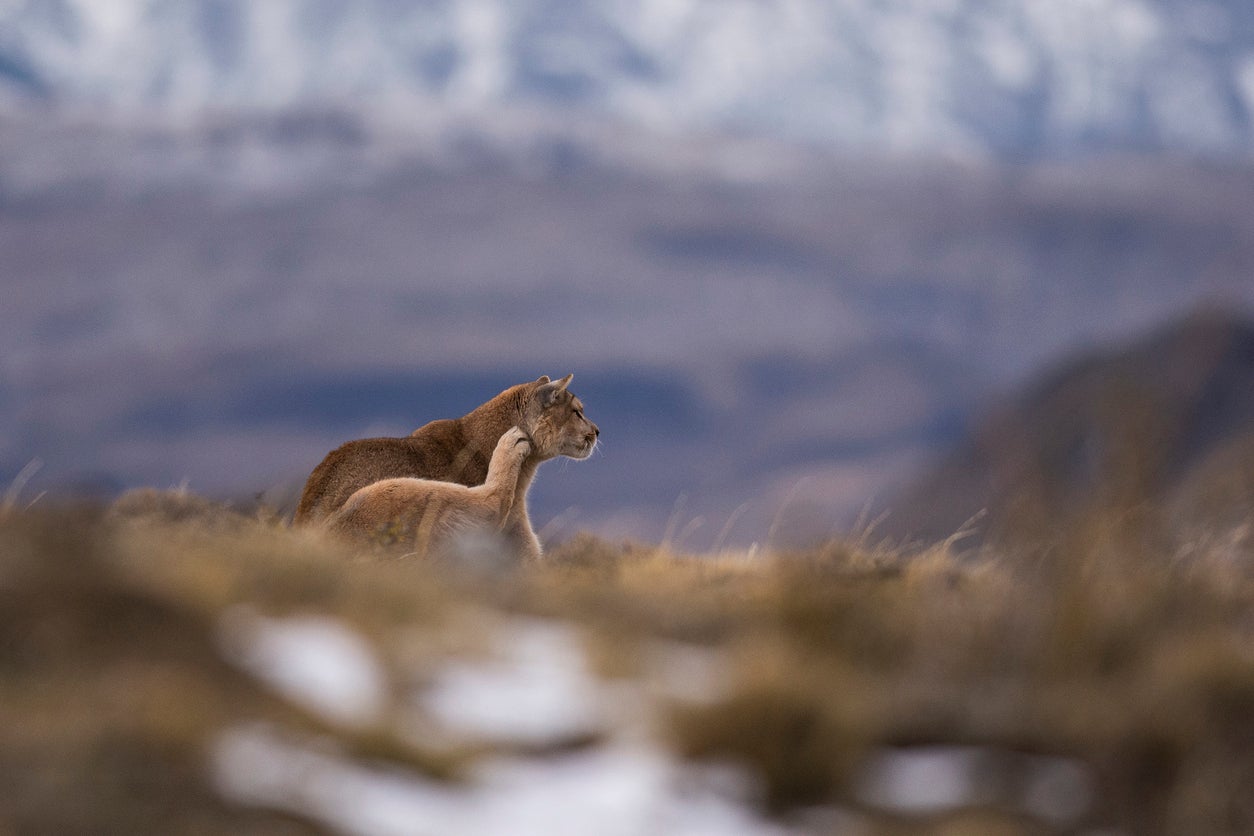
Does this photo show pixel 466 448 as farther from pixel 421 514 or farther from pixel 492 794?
pixel 492 794

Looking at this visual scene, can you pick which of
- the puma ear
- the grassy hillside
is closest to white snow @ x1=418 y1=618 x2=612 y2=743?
the grassy hillside

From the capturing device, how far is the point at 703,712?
5191mm

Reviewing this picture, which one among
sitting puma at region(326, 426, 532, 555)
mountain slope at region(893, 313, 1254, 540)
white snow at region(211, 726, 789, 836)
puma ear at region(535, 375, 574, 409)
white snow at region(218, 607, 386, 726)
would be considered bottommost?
white snow at region(211, 726, 789, 836)

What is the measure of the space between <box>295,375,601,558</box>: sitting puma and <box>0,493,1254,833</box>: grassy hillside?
184 inches

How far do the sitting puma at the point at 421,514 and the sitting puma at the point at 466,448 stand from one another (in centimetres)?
70

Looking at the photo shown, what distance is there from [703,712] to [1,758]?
2309 mm

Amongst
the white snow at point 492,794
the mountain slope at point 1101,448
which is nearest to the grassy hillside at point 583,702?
the white snow at point 492,794

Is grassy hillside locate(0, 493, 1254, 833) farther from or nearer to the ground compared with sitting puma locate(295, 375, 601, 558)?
nearer to the ground

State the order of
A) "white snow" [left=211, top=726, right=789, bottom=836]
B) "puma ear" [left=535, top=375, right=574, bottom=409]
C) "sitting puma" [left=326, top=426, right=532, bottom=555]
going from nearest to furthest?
"white snow" [left=211, top=726, right=789, bottom=836] → "sitting puma" [left=326, top=426, right=532, bottom=555] → "puma ear" [left=535, top=375, right=574, bottom=409]

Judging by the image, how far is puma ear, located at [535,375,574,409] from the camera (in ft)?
43.0

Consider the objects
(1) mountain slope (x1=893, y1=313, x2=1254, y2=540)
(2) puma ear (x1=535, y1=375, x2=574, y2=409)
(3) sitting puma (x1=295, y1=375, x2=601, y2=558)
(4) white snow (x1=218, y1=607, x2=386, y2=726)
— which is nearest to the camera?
(4) white snow (x1=218, y1=607, x2=386, y2=726)

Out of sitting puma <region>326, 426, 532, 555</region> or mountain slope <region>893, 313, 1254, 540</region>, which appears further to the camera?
sitting puma <region>326, 426, 532, 555</region>

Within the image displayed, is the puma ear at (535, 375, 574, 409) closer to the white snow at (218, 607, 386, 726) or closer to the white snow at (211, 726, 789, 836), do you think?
the white snow at (218, 607, 386, 726)

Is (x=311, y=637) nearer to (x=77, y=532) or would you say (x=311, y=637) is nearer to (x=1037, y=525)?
(x=77, y=532)
